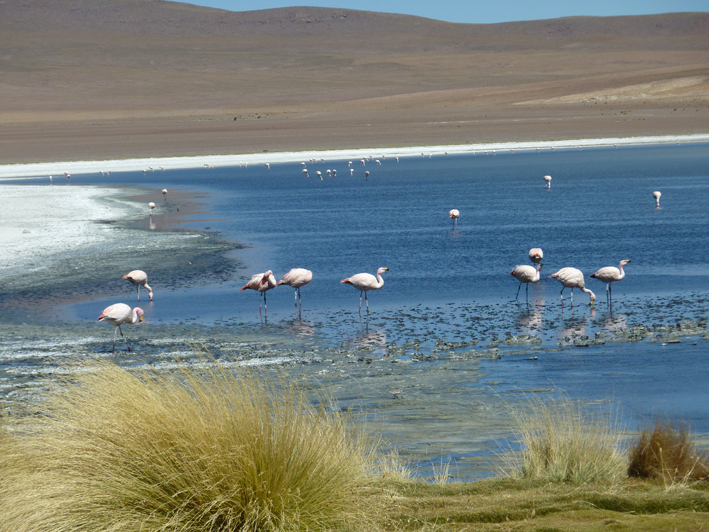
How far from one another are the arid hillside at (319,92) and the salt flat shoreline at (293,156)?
365 cm

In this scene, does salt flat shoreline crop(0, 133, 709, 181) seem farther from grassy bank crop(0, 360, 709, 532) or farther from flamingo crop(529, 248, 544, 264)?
grassy bank crop(0, 360, 709, 532)

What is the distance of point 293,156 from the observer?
182 ft

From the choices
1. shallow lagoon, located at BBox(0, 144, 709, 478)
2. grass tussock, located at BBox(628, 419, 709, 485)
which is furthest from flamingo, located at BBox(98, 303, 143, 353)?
grass tussock, located at BBox(628, 419, 709, 485)

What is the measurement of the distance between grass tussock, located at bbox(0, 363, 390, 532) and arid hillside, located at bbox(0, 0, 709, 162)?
183 feet

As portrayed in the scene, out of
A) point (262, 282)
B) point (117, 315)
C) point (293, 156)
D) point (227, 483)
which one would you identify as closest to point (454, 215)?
point (262, 282)

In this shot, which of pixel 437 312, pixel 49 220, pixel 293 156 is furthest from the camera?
pixel 293 156

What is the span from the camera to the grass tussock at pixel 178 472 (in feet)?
15.2

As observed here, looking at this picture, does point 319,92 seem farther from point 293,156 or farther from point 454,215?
point 454,215

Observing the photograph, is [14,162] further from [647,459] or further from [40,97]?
[40,97]

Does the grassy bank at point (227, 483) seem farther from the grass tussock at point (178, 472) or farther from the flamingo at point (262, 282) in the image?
the flamingo at point (262, 282)

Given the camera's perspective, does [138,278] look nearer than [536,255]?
Yes

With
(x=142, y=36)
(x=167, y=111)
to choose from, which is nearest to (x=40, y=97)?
(x=167, y=111)

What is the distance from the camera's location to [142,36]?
195000 millimetres

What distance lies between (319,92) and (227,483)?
439 feet
